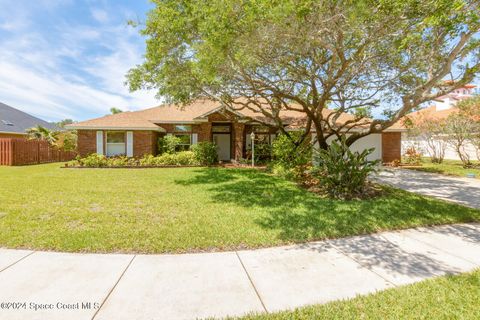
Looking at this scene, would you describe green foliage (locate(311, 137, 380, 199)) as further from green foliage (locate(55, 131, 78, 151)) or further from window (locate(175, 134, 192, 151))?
green foliage (locate(55, 131, 78, 151))

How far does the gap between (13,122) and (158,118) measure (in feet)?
58.4

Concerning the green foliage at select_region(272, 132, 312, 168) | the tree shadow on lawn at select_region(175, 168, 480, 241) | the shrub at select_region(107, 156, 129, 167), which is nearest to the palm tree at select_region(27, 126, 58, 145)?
the shrub at select_region(107, 156, 129, 167)

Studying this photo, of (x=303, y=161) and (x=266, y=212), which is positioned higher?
(x=303, y=161)

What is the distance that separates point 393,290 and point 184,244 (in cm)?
314

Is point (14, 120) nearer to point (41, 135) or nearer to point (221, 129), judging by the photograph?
point (41, 135)

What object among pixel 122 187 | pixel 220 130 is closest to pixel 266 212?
pixel 122 187

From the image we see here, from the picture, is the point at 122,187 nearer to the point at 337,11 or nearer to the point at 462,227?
the point at 337,11

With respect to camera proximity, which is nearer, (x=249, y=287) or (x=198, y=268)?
(x=249, y=287)

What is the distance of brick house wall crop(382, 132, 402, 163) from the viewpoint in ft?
62.4

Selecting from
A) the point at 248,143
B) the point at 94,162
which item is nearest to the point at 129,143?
the point at 94,162

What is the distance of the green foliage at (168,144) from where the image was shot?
57.8 feet

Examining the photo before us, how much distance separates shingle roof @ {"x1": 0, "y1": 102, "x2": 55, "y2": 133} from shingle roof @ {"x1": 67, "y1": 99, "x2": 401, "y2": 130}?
487 inches

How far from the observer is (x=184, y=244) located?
166 inches

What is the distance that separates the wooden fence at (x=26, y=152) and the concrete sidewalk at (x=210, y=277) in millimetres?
16740
